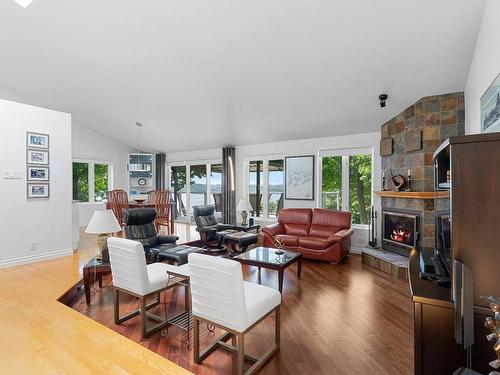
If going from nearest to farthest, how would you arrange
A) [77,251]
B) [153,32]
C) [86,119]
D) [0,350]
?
[0,350] → [153,32] → [77,251] → [86,119]

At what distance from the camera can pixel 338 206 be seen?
233 inches

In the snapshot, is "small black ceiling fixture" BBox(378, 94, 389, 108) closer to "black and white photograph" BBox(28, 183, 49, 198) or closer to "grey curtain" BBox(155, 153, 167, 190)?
"black and white photograph" BBox(28, 183, 49, 198)

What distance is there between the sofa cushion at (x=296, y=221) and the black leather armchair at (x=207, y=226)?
114 centimetres

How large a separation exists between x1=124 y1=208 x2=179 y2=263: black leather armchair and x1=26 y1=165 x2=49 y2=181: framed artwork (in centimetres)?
134

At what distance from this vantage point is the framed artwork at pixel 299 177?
6.19 m

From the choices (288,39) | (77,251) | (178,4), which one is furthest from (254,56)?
(77,251)

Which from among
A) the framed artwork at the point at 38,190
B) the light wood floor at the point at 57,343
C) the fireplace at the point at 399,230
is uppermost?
the framed artwork at the point at 38,190

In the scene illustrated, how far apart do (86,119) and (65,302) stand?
5.73 metres

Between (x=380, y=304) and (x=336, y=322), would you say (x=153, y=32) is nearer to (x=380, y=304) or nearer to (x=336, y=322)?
(x=336, y=322)

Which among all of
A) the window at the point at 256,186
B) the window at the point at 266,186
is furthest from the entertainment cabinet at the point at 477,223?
the window at the point at 256,186

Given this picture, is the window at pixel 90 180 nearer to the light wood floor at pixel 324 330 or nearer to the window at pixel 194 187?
the window at pixel 194 187

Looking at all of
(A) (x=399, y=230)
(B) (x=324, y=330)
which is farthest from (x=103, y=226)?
(A) (x=399, y=230)

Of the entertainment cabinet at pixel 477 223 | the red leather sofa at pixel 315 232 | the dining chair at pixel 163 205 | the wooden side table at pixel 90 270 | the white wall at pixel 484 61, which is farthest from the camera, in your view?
the dining chair at pixel 163 205

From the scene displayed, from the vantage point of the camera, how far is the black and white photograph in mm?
4176
